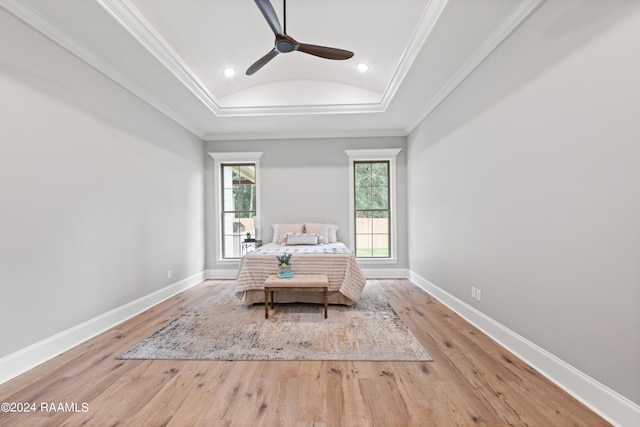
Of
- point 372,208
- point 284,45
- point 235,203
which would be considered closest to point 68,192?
point 284,45

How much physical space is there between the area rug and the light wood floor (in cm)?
13

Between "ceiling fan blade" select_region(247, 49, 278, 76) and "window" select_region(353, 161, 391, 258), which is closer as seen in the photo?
"ceiling fan blade" select_region(247, 49, 278, 76)

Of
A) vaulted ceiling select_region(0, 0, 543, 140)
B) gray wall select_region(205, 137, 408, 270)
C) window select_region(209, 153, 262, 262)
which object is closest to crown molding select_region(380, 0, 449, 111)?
vaulted ceiling select_region(0, 0, 543, 140)

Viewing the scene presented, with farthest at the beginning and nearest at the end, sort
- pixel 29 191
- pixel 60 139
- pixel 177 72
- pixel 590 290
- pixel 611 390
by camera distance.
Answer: pixel 177 72 < pixel 60 139 < pixel 29 191 < pixel 590 290 < pixel 611 390

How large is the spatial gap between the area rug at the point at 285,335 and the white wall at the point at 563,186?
1.00m

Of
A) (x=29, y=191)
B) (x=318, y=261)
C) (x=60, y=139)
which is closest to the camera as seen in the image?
(x=29, y=191)

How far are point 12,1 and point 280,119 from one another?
10.2ft

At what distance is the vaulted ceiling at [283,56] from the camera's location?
7.86ft

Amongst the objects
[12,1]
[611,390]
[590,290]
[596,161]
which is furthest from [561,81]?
[12,1]

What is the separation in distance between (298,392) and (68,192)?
2.70 metres

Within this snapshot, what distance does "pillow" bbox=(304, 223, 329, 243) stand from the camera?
5.07 metres

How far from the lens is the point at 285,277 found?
3377 mm

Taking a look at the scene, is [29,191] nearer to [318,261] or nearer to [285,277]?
[285,277]

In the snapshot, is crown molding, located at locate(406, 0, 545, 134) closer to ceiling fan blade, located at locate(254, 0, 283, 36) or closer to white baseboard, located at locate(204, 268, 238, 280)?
ceiling fan blade, located at locate(254, 0, 283, 36)
